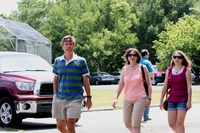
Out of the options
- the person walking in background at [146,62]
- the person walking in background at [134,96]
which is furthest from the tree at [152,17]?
the person walking in background at [134,96]

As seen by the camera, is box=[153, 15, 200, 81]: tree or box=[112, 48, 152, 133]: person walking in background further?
box=[153, 15, 200, 81]: tree

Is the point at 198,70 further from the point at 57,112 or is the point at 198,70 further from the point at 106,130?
the point at 57,112

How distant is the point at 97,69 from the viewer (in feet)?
207

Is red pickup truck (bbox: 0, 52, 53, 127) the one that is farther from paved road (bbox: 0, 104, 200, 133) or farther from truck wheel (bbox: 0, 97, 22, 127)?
paved road (bbox: 0, 104, 200, 133)

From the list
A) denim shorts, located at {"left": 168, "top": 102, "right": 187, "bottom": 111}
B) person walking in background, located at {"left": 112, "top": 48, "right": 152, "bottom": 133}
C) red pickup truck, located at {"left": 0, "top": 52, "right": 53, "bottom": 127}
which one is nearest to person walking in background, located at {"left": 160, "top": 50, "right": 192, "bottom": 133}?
denim shorts, located at {"left": 168, "top": 102, "right": 187, "bottom": 111}

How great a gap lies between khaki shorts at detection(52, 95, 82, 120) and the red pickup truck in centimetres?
448

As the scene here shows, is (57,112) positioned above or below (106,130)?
above

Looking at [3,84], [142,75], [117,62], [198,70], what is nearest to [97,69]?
[117,62]

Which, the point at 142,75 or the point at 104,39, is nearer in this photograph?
the point at 142,75

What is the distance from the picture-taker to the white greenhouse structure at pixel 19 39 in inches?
1308

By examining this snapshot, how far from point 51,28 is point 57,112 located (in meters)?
51.9

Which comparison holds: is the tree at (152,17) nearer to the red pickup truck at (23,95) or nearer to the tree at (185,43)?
the tree at (185,43)

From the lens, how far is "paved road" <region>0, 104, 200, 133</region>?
40.7 ft

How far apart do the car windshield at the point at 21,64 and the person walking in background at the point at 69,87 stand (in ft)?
18.8
